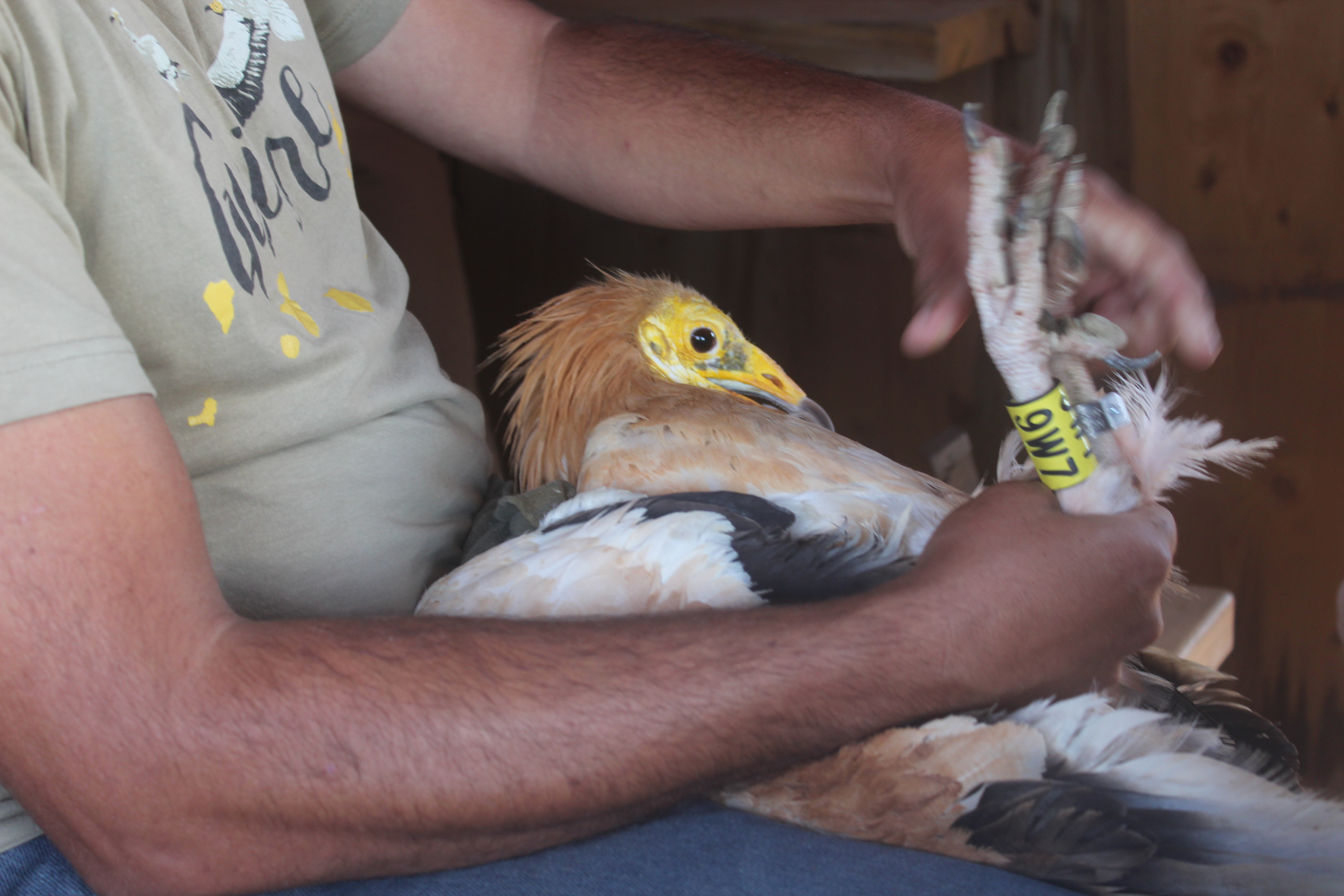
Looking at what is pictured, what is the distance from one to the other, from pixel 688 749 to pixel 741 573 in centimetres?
26

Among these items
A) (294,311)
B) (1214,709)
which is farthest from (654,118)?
(1214,709)

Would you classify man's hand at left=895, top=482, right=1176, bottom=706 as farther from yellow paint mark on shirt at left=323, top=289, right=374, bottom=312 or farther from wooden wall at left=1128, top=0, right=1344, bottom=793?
wooden wall at left=1128, top=0, right=1344, bottom=793

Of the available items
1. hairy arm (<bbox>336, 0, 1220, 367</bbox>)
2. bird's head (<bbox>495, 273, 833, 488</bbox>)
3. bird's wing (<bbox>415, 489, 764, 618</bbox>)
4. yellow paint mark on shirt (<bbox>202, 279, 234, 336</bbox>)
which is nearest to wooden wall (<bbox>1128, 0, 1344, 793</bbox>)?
hairy arm (<bbox>336, 0, 1220, 367</bbox>)

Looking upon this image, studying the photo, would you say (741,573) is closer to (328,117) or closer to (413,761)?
(413,761)

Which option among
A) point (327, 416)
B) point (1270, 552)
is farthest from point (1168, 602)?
point (327, 416)

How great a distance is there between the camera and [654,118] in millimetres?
1847

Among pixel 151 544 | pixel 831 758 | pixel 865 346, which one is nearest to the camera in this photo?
pixel 151 544

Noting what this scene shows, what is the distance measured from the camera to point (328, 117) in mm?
1521

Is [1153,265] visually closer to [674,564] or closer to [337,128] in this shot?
[674,564]

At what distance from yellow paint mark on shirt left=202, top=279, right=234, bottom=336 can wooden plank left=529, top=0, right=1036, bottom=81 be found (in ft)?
5.72

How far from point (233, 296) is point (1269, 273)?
2637mm

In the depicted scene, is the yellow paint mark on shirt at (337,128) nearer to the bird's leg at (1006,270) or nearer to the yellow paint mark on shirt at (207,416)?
the yellow paint mark on shirt at (207,416)

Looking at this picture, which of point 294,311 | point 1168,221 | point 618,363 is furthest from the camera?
point 1168,221

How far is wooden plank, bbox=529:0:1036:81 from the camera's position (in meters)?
2.74
